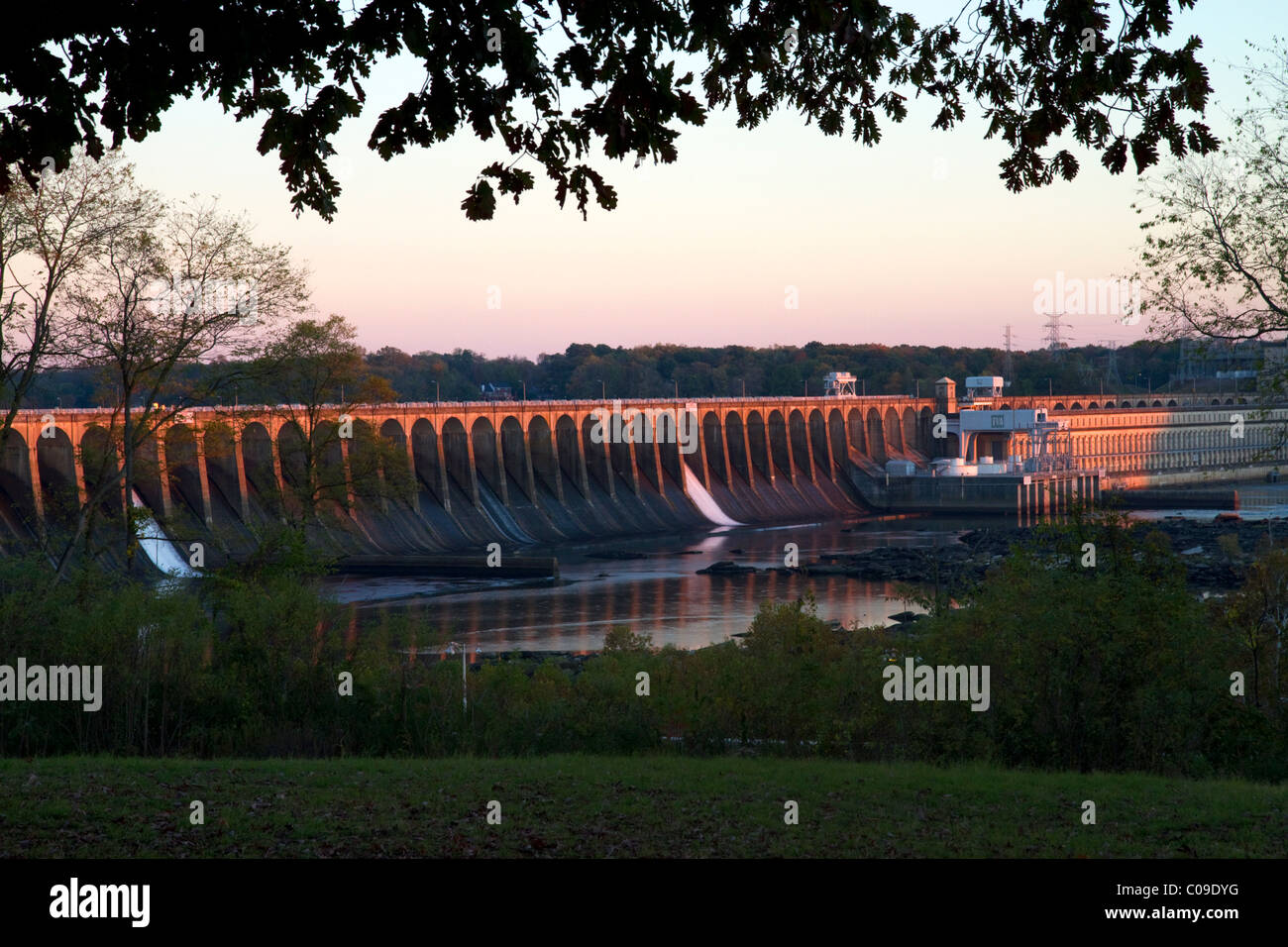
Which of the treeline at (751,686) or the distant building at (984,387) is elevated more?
the distant building at (984,387)

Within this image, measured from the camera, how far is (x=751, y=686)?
1634cm

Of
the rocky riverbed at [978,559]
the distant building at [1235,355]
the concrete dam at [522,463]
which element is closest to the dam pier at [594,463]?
the concrete dam at [522,463]

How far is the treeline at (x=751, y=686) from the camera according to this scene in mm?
14445

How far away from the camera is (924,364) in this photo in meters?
152

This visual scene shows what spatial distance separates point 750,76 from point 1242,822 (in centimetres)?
677

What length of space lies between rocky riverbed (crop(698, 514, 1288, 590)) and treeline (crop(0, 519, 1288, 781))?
2739 centimetres

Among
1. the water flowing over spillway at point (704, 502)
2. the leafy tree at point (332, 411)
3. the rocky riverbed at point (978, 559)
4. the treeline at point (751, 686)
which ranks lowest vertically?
the rocky riverbed at point (978, 559)

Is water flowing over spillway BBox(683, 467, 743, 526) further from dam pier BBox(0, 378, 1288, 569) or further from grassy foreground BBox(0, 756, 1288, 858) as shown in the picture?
grassy foreground BBox(0, 756, 1288, 858)

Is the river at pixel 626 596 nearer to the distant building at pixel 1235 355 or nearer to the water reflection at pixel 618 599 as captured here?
the water reflection at pixel 618 599

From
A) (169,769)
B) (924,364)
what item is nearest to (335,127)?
(169,769)

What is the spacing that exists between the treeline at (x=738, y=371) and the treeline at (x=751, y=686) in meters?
90.2

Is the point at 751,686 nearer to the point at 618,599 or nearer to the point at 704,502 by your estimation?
the point at 618,599

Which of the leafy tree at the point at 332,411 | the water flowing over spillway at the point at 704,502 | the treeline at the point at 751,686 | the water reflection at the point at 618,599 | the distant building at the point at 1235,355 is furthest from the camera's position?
the water flowing over spillway at the point at 704,502

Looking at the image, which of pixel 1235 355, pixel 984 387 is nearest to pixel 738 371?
pixel 984 387
